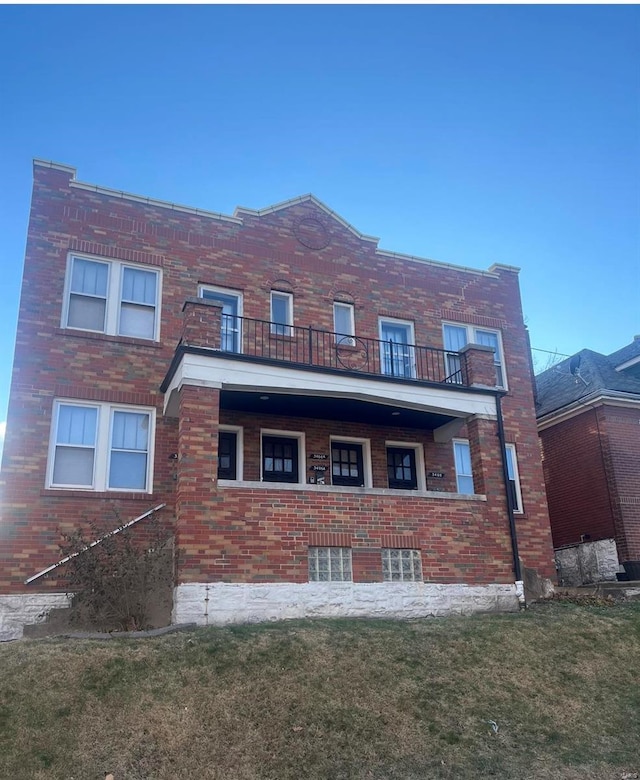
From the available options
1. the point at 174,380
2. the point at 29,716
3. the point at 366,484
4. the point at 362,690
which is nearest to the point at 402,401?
the point at 366,484

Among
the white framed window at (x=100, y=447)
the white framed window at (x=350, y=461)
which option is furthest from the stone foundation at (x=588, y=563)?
the white framed window at (x=100, y=447)

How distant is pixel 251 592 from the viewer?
10477 millimetres

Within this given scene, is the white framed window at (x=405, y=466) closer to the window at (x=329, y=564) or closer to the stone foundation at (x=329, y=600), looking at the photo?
the stone foundation at (x=329, y=600)

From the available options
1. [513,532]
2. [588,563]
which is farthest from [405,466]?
[588,563]

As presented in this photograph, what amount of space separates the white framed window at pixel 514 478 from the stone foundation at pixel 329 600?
324 centimetres

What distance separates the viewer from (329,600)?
36.0ft

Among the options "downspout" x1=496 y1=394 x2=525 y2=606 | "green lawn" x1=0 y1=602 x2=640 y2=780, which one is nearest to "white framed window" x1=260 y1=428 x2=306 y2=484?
"downspout" x1=496 y1=394 x2=525 y2=606

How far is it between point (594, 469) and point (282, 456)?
26.8 feet

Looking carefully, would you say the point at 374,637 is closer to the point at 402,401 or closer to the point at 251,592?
the point at 251,592

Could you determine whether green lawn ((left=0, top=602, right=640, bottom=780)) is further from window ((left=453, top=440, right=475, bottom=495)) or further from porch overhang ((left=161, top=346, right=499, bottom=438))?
window ((left=453, top=440, right=475, bottom=495))

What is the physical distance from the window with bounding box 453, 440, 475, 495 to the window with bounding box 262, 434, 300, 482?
11.7 ft

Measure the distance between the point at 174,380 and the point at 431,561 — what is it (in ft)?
17.0

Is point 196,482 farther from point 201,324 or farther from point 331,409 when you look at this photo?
point 331,409

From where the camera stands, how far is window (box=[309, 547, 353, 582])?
11172mm
